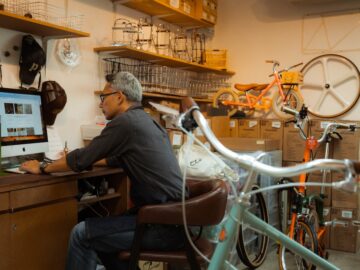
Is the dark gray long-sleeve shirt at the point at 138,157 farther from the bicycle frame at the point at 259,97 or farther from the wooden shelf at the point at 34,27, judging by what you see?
the bicycle frame at the point at 259,97

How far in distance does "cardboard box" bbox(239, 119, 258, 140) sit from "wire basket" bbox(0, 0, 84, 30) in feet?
6.50

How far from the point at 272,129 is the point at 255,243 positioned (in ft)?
3.93

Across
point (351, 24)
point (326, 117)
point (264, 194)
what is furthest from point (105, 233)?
point (351, 24)

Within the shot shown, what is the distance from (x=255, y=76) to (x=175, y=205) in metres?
3.26

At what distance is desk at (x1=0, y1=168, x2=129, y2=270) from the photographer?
2.01m

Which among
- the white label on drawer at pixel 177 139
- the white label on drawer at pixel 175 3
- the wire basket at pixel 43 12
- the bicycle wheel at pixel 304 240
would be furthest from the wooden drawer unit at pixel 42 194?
the white label on drawer at pixel 175 3

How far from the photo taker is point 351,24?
4.21m

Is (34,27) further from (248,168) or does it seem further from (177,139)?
(248,168)

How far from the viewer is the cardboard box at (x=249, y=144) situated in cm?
381

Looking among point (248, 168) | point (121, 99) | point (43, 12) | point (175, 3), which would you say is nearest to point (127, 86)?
point (121, 99)

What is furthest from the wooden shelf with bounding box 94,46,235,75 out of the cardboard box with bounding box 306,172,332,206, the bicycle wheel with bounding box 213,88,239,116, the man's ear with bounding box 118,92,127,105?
the cardboard box with bounding box 306,172,332,206

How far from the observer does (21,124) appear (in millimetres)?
2492

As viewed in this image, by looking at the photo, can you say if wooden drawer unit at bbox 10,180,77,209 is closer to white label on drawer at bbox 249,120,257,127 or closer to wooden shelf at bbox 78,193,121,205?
wooden shelf at bbox 78,193,121,205

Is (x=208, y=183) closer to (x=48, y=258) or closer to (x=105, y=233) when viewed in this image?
(x=105, y=233)
